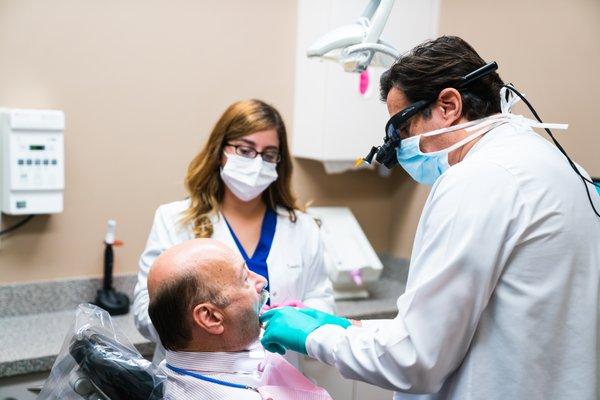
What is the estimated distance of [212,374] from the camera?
3.87ft

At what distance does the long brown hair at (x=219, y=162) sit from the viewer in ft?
5.58

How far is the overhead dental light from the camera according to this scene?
139 centimetres

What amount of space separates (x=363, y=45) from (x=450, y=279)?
0.67m

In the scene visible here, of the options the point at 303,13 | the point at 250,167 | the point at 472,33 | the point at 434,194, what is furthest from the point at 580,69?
the point at 434,194

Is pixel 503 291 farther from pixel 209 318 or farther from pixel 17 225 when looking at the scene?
pixel 17 225

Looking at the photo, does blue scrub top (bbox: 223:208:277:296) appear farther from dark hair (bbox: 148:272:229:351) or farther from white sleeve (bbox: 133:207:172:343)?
dark hair (bbox: 148:272:229:351)

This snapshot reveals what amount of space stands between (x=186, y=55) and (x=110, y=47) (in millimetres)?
298

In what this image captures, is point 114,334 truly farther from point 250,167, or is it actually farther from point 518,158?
point 518,158

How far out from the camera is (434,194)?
41.2 inches

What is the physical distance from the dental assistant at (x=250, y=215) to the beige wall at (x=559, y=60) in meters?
1.23

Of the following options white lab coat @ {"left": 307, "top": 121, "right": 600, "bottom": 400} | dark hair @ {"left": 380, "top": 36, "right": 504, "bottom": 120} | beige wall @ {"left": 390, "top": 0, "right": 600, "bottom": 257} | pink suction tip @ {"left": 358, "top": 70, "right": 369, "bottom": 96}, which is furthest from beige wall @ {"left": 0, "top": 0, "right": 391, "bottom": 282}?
white lab coat @ {"left": 307, "top": 121, "right": 600, "bottom": 400}

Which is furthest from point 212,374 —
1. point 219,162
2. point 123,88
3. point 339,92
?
point 339,92

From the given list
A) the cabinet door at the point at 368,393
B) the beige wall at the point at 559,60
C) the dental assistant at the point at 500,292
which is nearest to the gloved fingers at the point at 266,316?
the dental assistant at the point at 500,292

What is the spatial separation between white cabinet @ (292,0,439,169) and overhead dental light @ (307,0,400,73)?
35.8 inches
